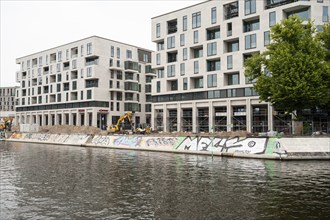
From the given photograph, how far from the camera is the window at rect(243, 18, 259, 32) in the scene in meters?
65.1

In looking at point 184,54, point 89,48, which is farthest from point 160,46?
point 89,48

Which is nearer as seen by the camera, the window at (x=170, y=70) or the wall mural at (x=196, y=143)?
the wall mural at (x=196, y=143)

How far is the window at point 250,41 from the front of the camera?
63.7 m

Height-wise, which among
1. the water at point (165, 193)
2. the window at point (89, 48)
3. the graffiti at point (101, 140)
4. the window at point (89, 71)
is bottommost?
the water at point (165, 193)

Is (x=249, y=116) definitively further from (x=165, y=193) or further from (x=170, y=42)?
(x=165, y=193)

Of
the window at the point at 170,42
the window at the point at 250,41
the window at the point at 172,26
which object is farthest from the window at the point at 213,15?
the window at the point at 170,42

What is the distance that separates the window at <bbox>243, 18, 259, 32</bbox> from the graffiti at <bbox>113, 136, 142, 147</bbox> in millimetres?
31437

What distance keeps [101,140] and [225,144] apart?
27992mm

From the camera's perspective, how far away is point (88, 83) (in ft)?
319

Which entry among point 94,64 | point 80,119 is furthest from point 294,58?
point 80,119

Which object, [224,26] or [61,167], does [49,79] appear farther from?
[61,167]

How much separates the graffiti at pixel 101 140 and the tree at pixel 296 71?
30.5 metres

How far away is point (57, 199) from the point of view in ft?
59.9

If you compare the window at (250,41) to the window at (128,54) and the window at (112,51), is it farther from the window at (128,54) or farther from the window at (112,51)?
the window at (128,54)
